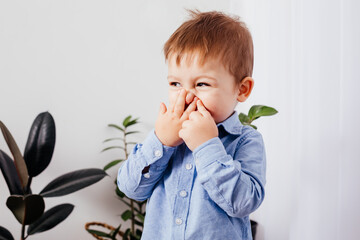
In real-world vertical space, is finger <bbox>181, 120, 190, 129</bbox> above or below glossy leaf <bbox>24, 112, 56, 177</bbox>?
above

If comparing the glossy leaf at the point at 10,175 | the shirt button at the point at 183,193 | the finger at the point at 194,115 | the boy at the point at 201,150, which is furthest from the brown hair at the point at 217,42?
the glossy leaf at the point at 10,175

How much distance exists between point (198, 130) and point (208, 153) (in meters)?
0.06

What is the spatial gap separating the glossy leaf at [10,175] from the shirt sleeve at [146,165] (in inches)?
26.1

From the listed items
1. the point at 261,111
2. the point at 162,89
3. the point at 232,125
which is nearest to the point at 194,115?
the point at 232,125

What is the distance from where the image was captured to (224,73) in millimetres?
746

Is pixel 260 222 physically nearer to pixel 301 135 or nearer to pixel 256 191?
pixel 301 135

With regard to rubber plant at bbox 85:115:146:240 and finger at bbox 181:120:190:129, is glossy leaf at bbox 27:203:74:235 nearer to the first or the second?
rubber plant at bbox 85:115:146:240

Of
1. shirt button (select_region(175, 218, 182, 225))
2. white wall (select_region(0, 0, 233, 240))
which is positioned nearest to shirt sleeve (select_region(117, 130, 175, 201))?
Answer: shirt button (select_region(175, 218, 182, 225))

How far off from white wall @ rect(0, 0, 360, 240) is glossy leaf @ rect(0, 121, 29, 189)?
1.20 ft

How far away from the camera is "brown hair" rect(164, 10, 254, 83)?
73 cm

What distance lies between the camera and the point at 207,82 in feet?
2.39

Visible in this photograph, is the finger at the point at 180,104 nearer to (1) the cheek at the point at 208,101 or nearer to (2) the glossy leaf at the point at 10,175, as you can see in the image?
(1) the cheek at the point at 208,101

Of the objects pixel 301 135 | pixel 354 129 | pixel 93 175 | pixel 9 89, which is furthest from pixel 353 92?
pixel 9 89

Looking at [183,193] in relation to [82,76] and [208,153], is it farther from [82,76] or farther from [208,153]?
[82,76]
